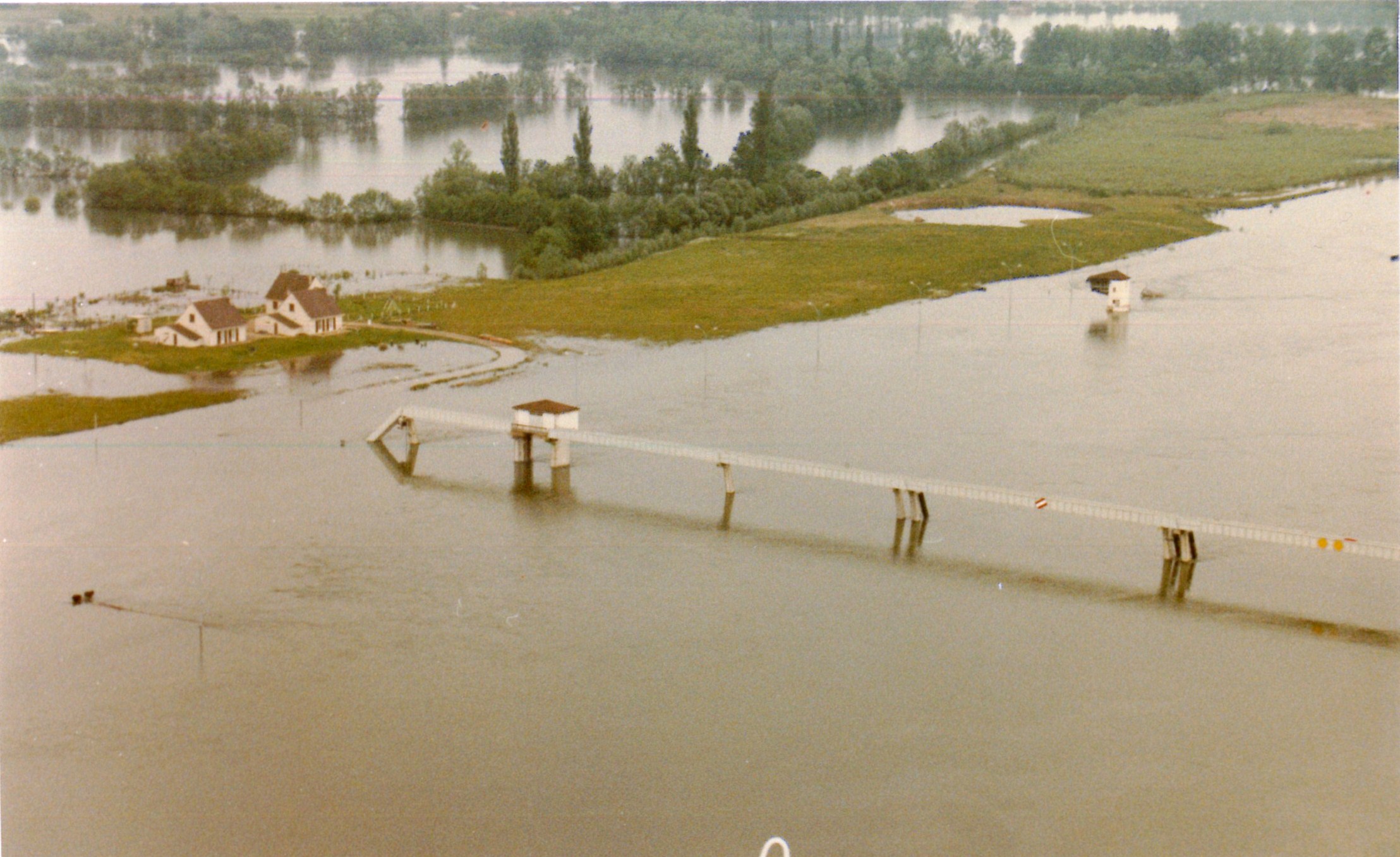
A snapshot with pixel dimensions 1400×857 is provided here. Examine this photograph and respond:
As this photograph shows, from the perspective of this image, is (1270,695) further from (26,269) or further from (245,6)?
(245,6)

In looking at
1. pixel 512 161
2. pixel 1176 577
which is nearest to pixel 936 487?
pixel 1176 577

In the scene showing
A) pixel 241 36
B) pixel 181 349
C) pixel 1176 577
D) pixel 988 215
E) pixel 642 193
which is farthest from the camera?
pixel 241 36

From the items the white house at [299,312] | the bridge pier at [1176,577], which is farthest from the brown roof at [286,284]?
the bridge pier at [1176,577]

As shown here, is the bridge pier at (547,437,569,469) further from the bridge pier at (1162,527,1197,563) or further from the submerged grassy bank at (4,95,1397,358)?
the submerged grassy bank at (4,95,1397,358)

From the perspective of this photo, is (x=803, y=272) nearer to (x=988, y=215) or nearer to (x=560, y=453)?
(x=988, y=215)

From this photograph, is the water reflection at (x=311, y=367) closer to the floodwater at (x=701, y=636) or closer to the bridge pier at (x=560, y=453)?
the floodwater at (x=701, y=636)
